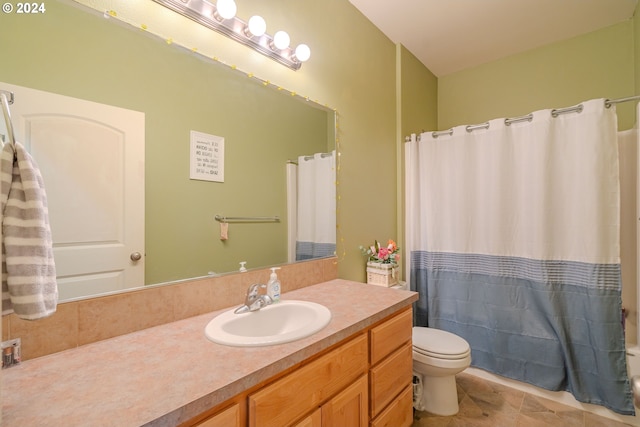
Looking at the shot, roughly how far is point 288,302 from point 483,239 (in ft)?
5.23

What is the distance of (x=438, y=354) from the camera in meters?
1.70

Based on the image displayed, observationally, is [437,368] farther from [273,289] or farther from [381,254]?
[273,289]

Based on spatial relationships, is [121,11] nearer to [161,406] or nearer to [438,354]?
[161,406]

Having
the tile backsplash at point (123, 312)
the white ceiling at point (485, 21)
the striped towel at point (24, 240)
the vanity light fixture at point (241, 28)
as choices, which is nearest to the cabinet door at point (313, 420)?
Answer: the tile backsplash at point (123, 312)

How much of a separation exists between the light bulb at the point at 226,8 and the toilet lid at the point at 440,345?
196 centimetres

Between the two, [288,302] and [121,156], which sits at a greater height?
[121,156]

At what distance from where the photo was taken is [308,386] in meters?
0.93

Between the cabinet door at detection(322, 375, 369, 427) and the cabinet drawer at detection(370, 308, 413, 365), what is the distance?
122 millimetres

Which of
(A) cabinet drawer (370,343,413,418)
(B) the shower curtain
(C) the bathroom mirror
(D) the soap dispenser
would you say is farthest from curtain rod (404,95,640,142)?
(D) the soap dispenser

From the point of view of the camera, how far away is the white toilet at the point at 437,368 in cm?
169

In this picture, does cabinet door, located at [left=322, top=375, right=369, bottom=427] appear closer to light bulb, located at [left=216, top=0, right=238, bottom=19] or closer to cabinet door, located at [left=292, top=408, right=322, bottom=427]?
cabinet door, located at [left=292, top=408, right=322, bottom=427]

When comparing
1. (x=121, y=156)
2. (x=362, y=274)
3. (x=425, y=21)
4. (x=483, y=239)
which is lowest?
(x=362, y=274)

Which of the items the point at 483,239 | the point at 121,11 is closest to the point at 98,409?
the point at 121,11

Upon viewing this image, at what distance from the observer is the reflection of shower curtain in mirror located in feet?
5.46
